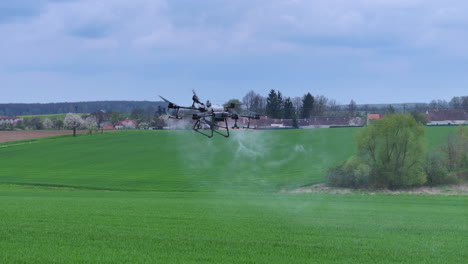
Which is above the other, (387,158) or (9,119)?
(9,119)

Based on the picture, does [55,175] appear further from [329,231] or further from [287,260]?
[287,260]

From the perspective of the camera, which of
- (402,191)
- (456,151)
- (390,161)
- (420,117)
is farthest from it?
(456,151)

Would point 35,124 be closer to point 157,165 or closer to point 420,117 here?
point 157,165

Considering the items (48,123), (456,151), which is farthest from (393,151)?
(48,123)

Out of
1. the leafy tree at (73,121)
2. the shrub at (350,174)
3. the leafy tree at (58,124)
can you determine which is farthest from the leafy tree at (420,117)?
the leafy tree at (58,124)

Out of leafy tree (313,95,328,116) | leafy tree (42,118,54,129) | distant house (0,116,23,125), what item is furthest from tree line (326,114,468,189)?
distant house (0,116,23,125)

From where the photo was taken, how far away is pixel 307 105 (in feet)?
47.1

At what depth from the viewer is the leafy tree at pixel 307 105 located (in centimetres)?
1438

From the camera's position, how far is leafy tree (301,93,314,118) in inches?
566

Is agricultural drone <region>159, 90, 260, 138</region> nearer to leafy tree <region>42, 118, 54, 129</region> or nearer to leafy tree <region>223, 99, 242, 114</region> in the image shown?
leafy tree <region>223, 99, 242, 114</region>

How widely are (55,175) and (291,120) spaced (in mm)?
54276

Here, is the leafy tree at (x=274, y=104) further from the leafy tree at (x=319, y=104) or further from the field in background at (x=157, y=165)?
the field in background at (x=157, y=165)

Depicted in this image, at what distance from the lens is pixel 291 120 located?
45.1 feet

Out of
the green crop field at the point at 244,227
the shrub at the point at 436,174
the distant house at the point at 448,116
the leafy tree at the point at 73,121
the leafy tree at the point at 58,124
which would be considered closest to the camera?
the green crop field at the point at 244,227
